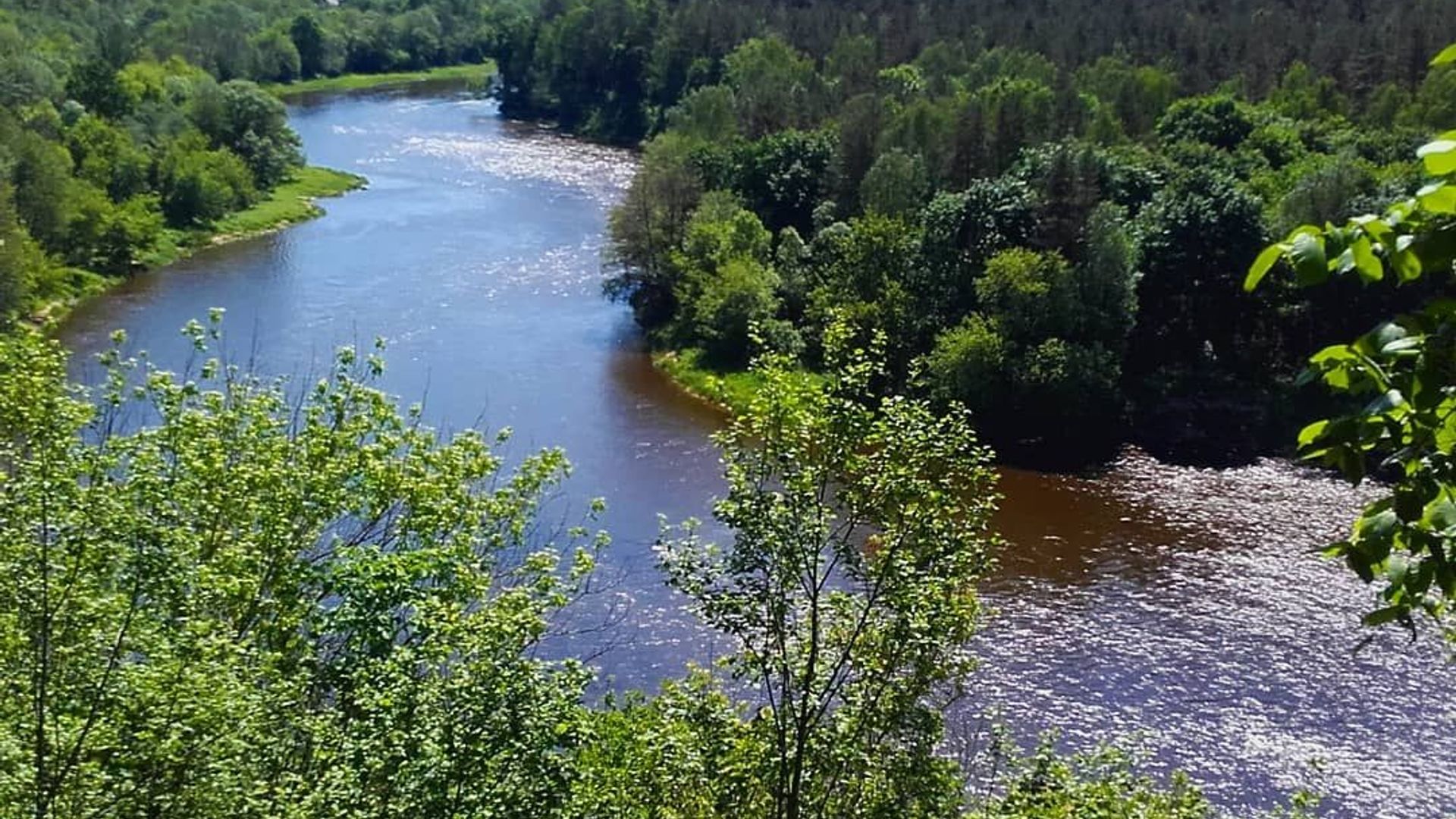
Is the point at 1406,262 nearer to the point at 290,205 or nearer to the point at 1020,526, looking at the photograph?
the point at 1020,526

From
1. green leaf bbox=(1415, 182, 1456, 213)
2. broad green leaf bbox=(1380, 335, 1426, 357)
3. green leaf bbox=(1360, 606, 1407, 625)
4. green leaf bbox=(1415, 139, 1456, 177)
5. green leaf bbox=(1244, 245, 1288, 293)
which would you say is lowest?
green leaf bbox=(1360, 606, 1407, 625)

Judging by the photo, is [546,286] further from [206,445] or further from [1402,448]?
[1402,448]

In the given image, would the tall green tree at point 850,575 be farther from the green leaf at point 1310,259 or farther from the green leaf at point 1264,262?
the green leaf at point 1310,259

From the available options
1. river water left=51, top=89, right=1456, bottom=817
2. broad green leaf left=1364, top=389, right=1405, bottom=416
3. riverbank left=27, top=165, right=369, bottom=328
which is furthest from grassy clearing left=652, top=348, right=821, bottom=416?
broad green leaf left=1364, top=389, right=1405, bottom=416

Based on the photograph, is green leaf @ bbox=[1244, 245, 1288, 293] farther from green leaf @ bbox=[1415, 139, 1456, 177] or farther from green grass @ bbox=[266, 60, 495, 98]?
green grass @ bbox=[266, 60, 495, 98]

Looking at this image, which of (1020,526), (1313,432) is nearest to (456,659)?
(1313,432)

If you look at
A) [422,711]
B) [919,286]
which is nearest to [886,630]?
[422,711]

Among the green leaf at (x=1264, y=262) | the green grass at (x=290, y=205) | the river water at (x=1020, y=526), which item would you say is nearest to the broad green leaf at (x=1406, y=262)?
the green leaf at (x=1264, y=262)
